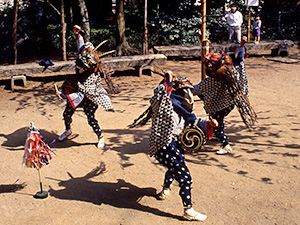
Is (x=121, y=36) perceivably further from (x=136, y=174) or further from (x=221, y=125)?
(x=136, y=174)

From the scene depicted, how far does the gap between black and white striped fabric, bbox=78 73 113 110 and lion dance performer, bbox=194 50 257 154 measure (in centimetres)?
166

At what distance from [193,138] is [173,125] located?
0.29 m

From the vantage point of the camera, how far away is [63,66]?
1134cm

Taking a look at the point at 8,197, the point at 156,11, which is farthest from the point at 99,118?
the point at 156,11

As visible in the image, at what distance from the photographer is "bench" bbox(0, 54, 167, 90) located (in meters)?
11.0

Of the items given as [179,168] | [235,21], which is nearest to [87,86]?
[179,168]

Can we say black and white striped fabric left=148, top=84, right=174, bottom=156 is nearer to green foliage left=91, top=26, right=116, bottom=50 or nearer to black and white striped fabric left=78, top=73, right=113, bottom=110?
black and white striped fabric left=78, top=73, right=113, bottom=110

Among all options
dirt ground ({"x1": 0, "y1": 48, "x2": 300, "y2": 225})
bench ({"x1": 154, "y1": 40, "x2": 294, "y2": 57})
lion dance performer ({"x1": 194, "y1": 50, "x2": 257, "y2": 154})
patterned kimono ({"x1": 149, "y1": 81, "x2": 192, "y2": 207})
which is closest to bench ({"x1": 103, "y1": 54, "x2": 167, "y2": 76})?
bench ({"x1": 154, "y1": 40, "x2": 294, "y2": 57})

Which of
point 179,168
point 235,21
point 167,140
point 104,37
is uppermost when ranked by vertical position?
point 235,21

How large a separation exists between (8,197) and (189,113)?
113 inches

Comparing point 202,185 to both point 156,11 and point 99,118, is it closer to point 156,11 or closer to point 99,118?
point 99,118

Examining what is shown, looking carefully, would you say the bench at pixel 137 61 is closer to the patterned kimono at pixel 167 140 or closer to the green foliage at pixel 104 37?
the green foliage at pixel 104 37

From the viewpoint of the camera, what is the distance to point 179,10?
59.4ft

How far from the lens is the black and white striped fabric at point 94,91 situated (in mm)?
6574
